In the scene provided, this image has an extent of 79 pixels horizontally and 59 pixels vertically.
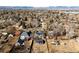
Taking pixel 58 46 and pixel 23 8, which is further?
pixel 23 8

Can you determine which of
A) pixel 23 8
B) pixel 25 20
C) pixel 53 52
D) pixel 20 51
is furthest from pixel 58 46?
pixel 23 8
